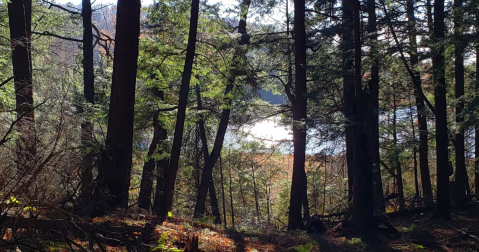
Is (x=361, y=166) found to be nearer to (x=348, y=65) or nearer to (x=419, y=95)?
(x=348, y=65)

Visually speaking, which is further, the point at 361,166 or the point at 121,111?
the point at 361,166

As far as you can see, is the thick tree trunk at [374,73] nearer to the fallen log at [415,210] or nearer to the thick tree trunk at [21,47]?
the fallen log at [415,210]

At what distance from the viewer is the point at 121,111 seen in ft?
26.1

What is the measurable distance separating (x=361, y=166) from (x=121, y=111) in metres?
8.04

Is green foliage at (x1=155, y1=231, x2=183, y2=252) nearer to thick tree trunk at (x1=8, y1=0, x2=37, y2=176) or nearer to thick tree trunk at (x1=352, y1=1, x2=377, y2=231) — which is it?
thick tree trunk at (x1=8, y1=0, x2=37, y2=176)

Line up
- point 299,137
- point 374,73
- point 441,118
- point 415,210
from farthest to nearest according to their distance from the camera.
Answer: point 415,210 → point 374,73 → point 441,118 → point 299,137

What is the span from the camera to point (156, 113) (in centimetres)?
1289

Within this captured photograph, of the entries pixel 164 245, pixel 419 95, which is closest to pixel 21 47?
pixel 164 245

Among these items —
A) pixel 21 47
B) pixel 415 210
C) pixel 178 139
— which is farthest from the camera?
pixel 415 210

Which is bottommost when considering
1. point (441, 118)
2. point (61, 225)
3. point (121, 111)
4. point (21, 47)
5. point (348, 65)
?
point (61, 225)

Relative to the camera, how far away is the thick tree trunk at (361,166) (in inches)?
462

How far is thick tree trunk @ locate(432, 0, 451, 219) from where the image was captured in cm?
1180

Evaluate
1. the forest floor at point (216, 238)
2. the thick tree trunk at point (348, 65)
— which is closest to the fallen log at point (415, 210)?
the forest floor at point (216, 238)

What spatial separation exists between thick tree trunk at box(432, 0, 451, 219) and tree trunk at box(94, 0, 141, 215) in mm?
9543
